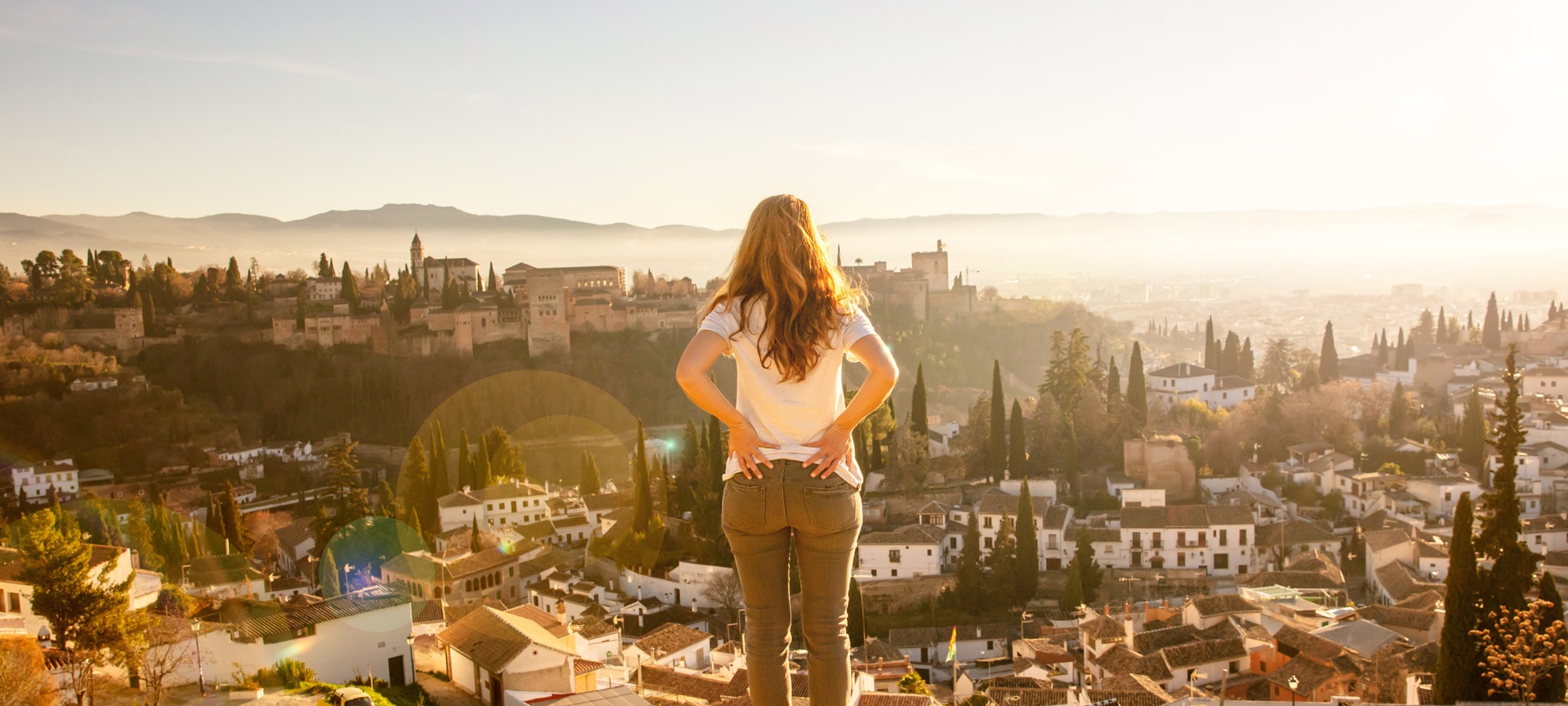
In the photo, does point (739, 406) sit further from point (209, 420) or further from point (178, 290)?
point (178, 290)

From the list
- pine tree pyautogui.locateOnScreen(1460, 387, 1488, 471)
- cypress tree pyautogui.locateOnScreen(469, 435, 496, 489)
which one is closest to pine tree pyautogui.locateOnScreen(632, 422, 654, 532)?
cypress tree pyautogui.locateOnScreen(469, 435, 496, 489)

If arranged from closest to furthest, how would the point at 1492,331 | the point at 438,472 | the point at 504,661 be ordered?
the point at 504,661, the point at 438,472, the point at 1492,331

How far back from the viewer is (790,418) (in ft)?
7.79

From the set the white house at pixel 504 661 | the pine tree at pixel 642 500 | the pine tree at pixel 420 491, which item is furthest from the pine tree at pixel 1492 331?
the white house at pixel 504 661

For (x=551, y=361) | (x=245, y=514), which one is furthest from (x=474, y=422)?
(x=245, y=514)

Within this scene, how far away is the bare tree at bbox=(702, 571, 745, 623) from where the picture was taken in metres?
20.4

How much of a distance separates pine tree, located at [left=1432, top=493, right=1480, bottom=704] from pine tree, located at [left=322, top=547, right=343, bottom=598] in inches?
726

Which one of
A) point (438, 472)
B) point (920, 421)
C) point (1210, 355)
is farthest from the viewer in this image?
point (1210, 355)

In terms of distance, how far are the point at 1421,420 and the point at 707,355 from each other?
32.7 meters

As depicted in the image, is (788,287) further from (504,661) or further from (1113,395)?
(1113,395)

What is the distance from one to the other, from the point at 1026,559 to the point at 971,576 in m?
1.20

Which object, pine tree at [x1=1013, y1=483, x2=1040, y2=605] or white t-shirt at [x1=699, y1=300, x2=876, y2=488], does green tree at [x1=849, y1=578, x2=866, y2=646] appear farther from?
white t-shirt at [x1=699, y1=300, x2=876, y2=488]

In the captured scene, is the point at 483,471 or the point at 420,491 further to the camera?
the point at 483,471

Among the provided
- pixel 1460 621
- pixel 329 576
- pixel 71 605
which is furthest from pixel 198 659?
pixel 1460 621
